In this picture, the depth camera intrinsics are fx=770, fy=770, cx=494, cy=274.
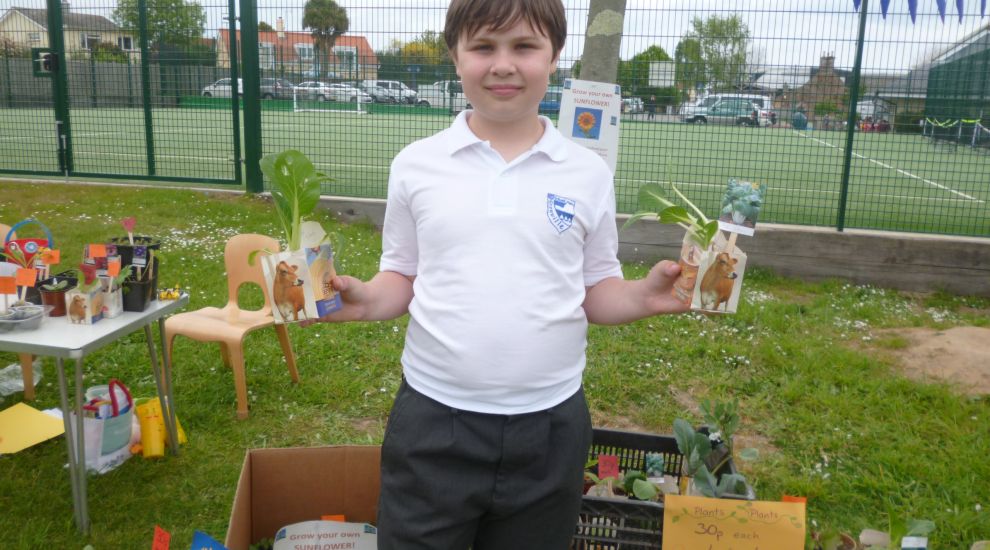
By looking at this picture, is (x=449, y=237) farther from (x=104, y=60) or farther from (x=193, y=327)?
(x=104, y=60)

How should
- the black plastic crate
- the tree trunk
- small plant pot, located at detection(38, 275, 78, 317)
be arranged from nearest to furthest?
the black plastic crate
small plant pot, located at detection(38, 275, 78, 317)
the tree trunk

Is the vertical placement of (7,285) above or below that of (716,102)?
below

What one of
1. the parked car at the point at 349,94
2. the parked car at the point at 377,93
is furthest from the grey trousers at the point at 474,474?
the parked car at the point at 349,94

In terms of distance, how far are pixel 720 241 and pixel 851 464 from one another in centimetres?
226

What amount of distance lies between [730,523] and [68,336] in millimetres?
2300

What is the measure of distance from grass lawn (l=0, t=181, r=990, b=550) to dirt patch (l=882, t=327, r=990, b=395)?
0.37 ft

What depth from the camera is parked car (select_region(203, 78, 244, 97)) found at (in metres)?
7.99

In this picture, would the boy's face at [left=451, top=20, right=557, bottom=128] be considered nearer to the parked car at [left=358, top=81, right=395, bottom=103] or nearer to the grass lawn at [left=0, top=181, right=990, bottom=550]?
the grass lawn at [left=0, top=181, right=990, bottom=550]

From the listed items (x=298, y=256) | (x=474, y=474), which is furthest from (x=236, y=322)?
(x=474, y=474)

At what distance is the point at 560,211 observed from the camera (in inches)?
61.4

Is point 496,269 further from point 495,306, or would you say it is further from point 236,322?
point 236,322

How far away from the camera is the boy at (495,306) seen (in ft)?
4.96

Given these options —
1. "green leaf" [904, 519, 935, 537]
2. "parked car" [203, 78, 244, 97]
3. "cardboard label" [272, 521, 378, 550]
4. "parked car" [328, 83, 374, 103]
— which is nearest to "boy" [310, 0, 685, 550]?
"cardboard label" [272, 521, 378, 550]

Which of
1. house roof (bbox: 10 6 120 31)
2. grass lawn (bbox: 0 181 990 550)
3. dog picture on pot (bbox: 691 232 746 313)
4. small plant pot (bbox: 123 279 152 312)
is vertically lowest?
grass lawn (bbox: 0 181 990 550)
